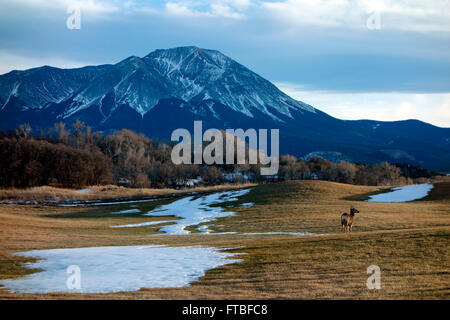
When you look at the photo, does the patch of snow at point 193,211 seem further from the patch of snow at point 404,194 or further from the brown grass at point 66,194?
the patch of snow at point 404,194

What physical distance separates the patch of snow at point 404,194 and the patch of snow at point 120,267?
42.2m

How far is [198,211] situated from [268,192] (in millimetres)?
12862

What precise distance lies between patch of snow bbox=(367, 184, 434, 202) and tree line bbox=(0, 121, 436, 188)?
242 feet

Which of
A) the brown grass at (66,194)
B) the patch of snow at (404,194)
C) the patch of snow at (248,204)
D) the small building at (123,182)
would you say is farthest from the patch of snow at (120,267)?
the small building at (123,182)

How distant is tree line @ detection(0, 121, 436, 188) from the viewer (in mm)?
109625

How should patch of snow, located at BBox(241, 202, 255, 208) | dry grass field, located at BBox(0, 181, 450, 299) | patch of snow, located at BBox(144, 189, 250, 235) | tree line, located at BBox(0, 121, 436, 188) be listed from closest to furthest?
dry grass field, located at BBox(0, 181, 450, 299)
patch of snow, located at BBox(144, 189, 250, 235)
patch of snow, located at BBox(241, 202, 255, 208)
tree line, located at BBox(0, 121, 436, 188)

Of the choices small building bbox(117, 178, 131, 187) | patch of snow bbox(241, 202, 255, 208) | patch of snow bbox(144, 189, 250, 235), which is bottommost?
small building bbox(117, 178, 131, 187)

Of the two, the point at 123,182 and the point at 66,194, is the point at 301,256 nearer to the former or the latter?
the point at 66,194

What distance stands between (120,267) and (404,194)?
50.8m

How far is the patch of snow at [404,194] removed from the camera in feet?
193

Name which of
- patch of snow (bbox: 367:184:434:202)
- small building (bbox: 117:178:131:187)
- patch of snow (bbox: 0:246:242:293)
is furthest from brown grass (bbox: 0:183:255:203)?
patch of snow (bbox: 0:246:242:293)

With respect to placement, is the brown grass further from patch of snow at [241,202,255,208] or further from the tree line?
the tree line
